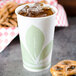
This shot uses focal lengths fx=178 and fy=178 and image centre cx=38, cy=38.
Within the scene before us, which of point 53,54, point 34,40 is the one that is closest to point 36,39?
point 34,40

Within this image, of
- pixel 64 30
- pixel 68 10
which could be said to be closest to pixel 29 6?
pixel 64 30

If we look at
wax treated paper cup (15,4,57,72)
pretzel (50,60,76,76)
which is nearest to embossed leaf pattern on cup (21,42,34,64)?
wax treated paper cup (15,4,57,72)

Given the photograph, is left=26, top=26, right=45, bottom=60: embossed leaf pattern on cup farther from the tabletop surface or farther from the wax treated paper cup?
the tabletop surface

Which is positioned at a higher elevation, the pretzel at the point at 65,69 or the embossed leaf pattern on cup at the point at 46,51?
the embossed leaf pattern on cup at the point at 46,51

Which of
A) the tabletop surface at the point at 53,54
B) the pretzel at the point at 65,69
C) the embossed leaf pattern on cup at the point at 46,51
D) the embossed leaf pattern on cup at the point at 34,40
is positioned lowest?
the tabletop surface at the point at 53,54

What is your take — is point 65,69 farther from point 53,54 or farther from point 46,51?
point 53,54

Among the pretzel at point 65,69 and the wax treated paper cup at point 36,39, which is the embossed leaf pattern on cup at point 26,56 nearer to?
the wax treated paper cup at point 36,39

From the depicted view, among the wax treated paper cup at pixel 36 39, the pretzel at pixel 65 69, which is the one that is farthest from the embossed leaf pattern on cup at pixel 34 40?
the pretzel at pixel 65 69

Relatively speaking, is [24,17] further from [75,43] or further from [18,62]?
[75,43]
